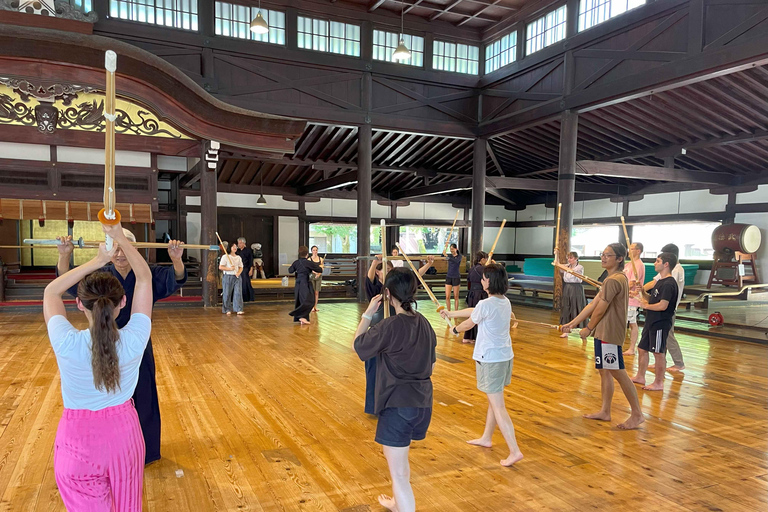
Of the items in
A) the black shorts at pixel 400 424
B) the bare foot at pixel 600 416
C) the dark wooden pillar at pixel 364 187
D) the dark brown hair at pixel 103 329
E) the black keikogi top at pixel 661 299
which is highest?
the dark wooden pillar at pixel 364 187

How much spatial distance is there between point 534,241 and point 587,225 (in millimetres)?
2407

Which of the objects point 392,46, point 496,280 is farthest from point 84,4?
point 496,280

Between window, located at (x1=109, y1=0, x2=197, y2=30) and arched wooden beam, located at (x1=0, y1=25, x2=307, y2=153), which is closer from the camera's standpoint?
arched wooden beam, located at (x1=0, y1=25, x2=307, y2=153)

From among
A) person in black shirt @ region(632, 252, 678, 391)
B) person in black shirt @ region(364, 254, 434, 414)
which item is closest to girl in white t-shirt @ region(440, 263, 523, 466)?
person in black shirt @ region(364, 254, 434, 414)

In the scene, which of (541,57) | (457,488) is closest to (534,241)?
Result: (541,57)

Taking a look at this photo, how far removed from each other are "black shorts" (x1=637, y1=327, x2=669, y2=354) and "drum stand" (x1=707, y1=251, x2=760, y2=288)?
903 centimetres

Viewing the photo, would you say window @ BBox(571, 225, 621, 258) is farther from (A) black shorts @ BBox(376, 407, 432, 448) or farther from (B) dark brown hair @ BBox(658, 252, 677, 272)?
(A) black shorts @ BBox(376, 407, 432, 448)

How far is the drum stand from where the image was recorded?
37.1 feet

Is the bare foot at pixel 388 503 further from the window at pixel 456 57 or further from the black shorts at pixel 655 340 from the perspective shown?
the window at pixel 456 57

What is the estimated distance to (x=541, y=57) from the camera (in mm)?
9172

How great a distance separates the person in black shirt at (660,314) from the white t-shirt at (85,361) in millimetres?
4061

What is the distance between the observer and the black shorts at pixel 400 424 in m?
1.93

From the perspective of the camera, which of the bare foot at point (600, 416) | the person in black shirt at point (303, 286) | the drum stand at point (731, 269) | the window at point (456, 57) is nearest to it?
the bare foot at point (600, 416)

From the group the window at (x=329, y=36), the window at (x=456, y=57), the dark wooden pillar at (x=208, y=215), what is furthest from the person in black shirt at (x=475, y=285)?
the window at (x=456, y=57)
